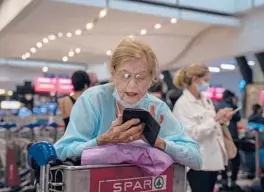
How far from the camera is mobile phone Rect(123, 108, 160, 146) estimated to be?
142 centimetres

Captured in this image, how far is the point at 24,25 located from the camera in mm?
10078

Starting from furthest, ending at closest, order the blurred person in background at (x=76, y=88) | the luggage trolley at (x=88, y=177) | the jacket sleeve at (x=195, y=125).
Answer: the blurred person in background at (x=76, y=88) < the jacket sleeve at (x=195, y=125) < the luggage trolley at (x=88, y=177)

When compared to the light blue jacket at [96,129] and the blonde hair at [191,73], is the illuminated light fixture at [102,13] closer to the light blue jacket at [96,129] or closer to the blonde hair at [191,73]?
the blonde hair at [191,73]

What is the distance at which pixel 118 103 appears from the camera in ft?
5.32

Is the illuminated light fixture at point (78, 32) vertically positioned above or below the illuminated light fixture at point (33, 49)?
below

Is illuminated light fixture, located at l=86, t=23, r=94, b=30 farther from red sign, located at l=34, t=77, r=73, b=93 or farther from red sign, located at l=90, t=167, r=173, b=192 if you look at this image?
red sign, located at l=90, t=167, r=173, b=192

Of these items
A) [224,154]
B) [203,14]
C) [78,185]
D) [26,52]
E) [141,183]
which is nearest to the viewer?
[78,185]

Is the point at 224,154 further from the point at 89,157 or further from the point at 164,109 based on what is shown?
the point at 89,157

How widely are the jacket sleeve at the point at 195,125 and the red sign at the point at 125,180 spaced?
6.15ft

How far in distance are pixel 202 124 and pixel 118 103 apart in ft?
6.44

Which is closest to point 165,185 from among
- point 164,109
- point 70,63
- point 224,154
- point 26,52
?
point 164,109

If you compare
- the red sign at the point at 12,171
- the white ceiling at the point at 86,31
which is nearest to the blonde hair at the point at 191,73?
the red sign at the point at 12,171

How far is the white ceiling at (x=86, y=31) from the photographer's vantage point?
28.7 feet

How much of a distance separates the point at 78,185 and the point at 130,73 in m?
0.42
